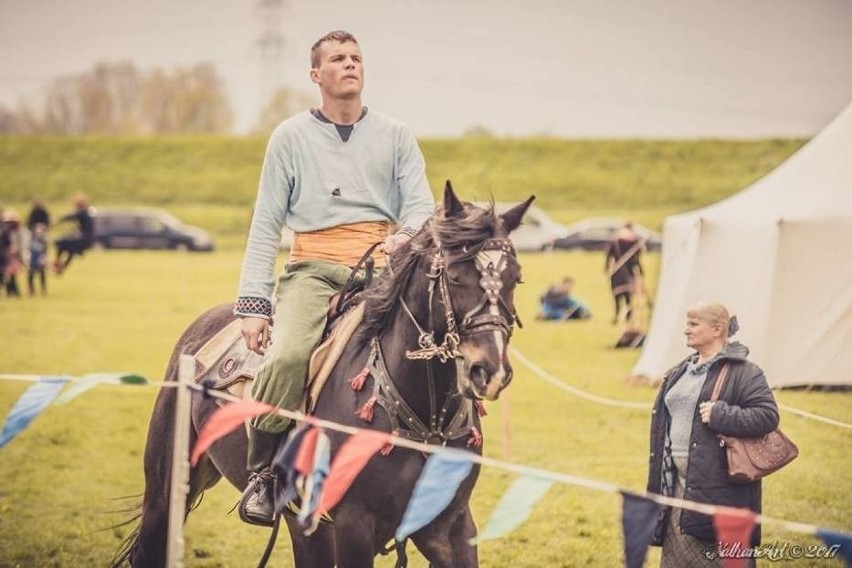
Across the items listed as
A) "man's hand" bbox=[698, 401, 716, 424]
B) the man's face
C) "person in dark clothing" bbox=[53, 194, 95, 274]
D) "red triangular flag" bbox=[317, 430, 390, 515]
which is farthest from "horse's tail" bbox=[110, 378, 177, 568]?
"person in dark clothing" bbox=[53, 194, 95, 274]

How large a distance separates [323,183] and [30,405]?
5.71ft

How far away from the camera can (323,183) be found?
18.3 ft

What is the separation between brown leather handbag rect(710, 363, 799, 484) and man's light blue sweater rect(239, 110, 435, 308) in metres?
2.04

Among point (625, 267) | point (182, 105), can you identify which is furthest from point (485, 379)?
point (182, 105)

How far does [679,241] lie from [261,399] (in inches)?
437

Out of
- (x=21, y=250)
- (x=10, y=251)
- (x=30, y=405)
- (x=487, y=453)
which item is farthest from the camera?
(x=21, y=250)

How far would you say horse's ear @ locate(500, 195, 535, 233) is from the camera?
4676 millimetres

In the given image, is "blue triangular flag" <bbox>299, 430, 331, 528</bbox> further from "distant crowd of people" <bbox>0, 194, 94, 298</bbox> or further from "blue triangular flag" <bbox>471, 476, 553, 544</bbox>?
"distant crowd of people" <bbox>0, 194, 94, 298</bbox>

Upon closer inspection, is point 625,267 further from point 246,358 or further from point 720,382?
point 246,358

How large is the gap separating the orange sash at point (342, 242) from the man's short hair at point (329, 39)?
83 centimetres

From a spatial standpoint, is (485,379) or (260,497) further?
(260,497)

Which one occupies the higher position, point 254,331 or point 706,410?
point 254,331

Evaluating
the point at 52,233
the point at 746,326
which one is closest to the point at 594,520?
the point at 746,326

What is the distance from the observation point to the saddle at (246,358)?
17.5 feet
